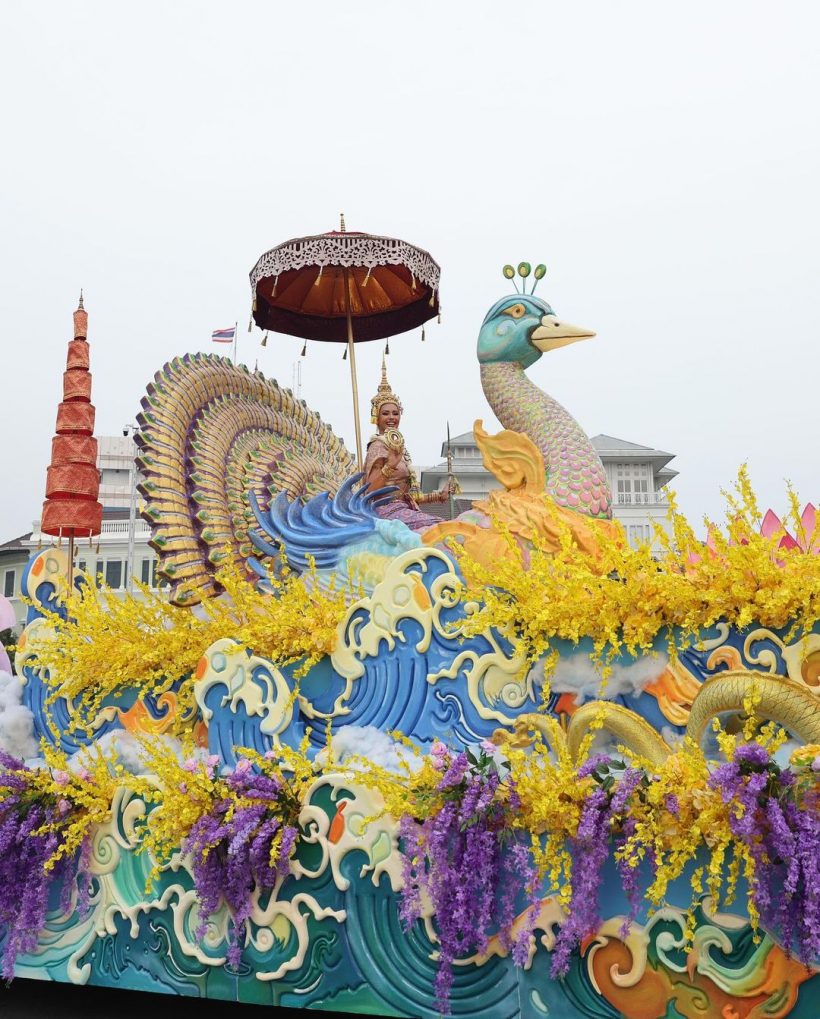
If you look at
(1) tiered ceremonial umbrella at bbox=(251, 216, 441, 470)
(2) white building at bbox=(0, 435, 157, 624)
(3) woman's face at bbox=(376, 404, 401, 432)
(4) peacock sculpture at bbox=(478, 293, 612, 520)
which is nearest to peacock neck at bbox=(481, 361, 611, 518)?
(4) peacock sculpture at bbox=(478, 293, 612, 520)

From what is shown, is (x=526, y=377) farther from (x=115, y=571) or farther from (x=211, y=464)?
(x=115, y=571)

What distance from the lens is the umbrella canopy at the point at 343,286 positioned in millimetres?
7430

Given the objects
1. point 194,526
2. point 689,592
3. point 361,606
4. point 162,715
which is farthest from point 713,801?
point 194,526

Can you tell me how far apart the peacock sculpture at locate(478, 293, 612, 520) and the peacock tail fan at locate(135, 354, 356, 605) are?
1.67m

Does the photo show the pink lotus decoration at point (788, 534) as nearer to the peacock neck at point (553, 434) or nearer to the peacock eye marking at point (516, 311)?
the peacock neck at point (553, 434)

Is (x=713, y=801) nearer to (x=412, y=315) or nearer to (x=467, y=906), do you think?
(x=467, y=906)

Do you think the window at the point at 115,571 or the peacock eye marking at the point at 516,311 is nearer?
the peacock eye marking at the point at 516,311

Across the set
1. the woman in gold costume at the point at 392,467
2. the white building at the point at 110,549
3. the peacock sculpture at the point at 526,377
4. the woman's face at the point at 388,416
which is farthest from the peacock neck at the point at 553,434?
the white building at the point at 110,549

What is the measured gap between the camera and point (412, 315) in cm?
872

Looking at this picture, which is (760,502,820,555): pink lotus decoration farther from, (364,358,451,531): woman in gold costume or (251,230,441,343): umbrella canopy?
(251,230,441,343): umbrella canopy

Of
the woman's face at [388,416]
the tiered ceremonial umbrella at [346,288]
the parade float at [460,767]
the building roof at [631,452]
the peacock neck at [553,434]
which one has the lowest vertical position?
the parade float at [460,767]

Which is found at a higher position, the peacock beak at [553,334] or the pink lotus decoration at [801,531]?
the peacock beak at [553,334]

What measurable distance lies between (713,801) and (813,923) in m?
0.47

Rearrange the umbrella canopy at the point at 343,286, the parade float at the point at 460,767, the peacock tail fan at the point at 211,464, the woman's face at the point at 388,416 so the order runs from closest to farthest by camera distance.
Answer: the parade float at the point at 460,767 → the peacock tail fan at the point at 211,464 → the woman's face at the point at 388,416 → the umbrella canopy at the point at 343,286
